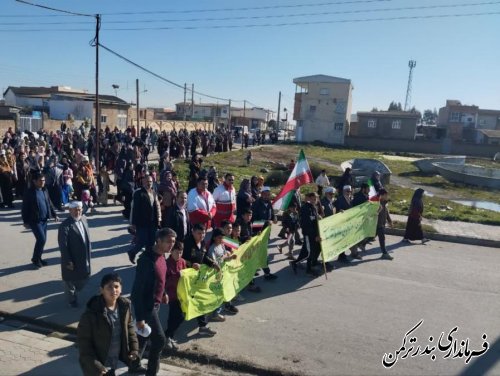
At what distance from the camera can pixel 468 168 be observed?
31.4 metres

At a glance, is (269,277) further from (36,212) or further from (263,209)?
(36,212)

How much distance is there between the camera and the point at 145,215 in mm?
8477

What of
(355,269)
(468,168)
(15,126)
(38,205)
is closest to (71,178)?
(38,205)

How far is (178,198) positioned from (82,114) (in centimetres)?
4773

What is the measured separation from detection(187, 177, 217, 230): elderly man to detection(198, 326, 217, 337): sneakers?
114 inches

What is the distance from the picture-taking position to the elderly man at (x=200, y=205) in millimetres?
9047

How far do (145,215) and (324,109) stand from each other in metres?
50.4

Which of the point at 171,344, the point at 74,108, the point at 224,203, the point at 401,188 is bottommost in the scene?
the point at 171,344

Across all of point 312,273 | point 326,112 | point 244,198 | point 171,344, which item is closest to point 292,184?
point 244,198

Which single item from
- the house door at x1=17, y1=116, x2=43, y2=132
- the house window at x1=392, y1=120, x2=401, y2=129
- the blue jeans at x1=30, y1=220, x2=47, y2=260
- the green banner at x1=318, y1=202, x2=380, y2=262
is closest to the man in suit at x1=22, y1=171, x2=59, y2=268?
the blue jeans at x1=30, y1=220, x2=47, y2=260

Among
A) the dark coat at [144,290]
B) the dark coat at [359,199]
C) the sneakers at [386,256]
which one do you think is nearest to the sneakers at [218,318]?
the dark coat at [144,290]

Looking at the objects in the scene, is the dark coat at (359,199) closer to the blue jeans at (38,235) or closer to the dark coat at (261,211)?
the dark coat at (261,211)

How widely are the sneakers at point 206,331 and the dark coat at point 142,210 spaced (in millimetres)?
2863

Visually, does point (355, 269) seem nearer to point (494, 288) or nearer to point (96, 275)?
point (494, 288)
